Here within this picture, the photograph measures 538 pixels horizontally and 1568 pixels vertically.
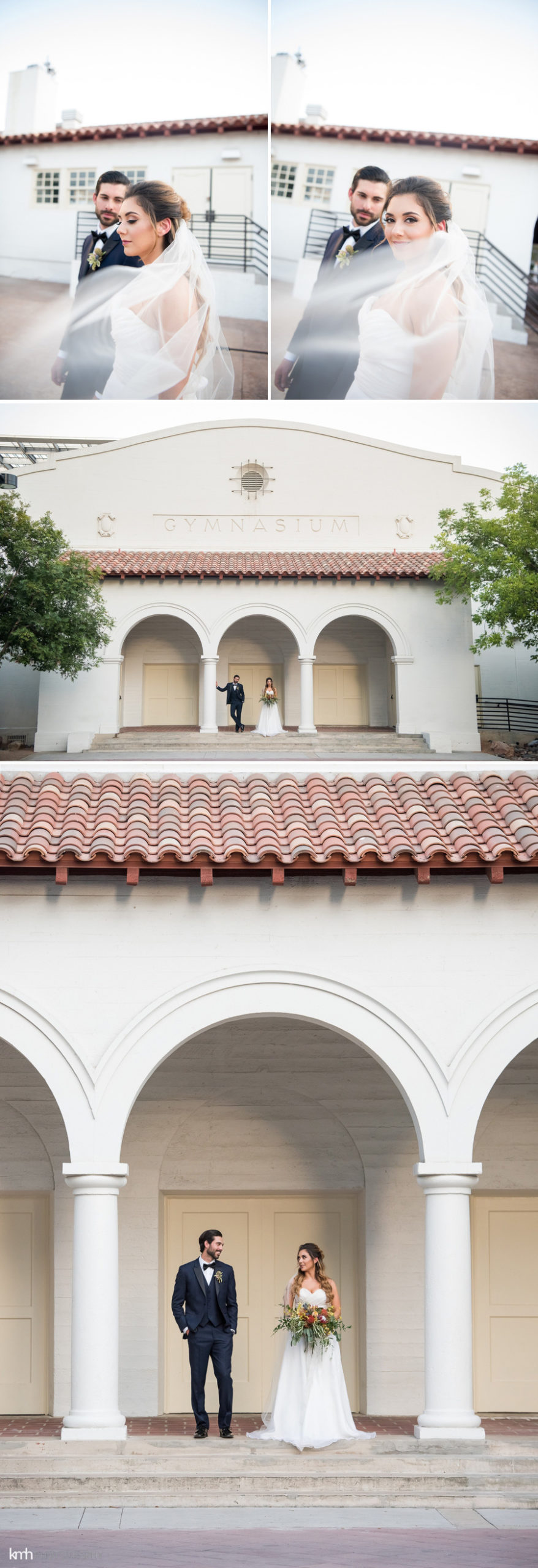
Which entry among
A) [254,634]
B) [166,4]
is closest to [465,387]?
[254,634]

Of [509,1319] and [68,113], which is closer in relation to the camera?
[509,1319]

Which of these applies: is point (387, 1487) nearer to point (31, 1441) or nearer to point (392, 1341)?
point (31, 1441)

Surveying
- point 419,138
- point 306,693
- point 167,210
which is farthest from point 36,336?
point 306,693

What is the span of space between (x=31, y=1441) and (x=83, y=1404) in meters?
0.44

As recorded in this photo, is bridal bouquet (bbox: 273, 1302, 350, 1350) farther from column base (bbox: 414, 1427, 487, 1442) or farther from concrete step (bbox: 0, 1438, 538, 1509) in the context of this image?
column base (bbox: 414, 1427, 487, 1442)

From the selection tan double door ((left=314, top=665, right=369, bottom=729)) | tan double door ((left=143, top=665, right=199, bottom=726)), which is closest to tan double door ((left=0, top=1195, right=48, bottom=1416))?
tan double door ((left=143, top=665, right=199, bottom=726))

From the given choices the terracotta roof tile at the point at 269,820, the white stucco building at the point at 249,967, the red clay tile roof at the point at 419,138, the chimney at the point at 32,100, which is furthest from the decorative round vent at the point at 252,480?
the terracotta roof tile at the point at 269,820

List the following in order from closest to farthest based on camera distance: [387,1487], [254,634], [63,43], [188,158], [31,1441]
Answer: [387,1487], [31,1441], [63,43], [188,158], [254,634]

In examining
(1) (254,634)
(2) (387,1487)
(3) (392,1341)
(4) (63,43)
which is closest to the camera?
(2) (387,1487)

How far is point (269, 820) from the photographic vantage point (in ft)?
39.8

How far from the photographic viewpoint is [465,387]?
29.9 metres

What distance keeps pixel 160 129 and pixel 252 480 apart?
7.13 metres

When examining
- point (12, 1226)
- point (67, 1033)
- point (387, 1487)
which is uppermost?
point (67, 1033)

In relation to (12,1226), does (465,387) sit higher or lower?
higher
